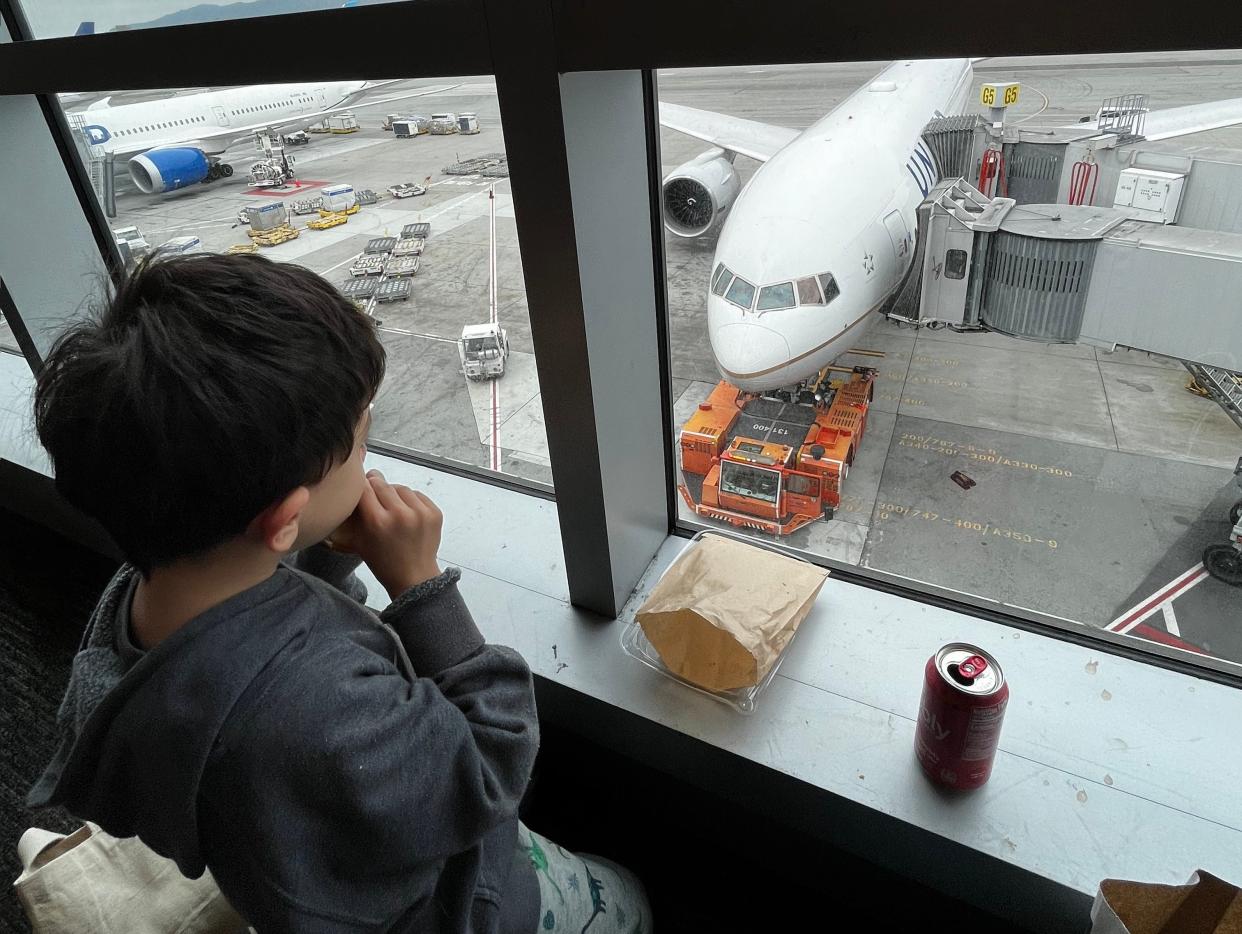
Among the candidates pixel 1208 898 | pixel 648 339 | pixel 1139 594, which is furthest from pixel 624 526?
pixel 1139 594

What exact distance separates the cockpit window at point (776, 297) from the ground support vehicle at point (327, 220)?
2.25 meters

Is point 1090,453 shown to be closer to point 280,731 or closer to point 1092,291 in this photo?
point 1092,291

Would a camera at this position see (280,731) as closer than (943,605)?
Yes

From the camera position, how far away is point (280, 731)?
465 millimetres

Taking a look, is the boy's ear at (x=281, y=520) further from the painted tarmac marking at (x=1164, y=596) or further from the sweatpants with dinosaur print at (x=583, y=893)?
the painted tarmac marking at (x=1164, y=596)

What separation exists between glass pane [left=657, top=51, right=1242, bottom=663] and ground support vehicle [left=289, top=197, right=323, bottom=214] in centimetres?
114

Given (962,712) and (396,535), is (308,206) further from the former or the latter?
(962,712)

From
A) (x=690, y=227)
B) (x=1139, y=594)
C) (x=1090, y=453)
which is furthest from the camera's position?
(x=690, y=227)

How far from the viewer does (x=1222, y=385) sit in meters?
2.33

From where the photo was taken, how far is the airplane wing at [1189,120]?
3.92 m

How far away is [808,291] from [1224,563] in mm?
2345

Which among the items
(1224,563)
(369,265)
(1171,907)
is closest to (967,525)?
(1224,563)

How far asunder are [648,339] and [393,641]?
563 millimetres

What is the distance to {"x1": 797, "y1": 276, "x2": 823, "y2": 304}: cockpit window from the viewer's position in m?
3.81
